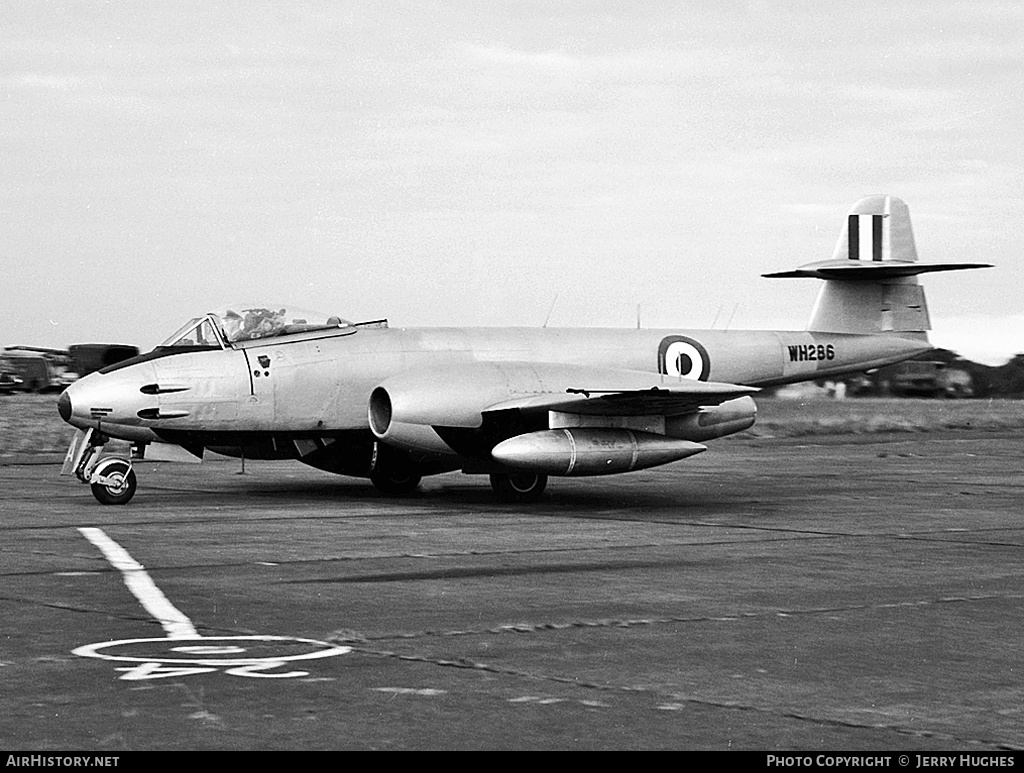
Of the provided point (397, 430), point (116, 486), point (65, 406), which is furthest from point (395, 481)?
point (65, 406)

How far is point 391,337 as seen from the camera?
18141 mm

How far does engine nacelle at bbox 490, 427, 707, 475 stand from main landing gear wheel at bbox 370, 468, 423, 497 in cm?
264

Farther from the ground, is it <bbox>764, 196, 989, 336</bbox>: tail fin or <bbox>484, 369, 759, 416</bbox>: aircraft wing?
<bbox>764, 196, 989, 336</bbox>: tail fin

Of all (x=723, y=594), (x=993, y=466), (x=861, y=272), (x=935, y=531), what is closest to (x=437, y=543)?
(x=723, y=594)

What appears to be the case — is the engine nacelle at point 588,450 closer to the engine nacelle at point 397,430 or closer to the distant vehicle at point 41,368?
the engine nacelle at point 397,430

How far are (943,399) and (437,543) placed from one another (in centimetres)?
3800

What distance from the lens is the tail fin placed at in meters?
21.5

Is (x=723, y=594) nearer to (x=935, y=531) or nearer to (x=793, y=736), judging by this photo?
(x=793, y=736)

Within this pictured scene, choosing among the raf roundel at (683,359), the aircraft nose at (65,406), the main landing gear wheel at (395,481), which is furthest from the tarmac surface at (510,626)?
the raf roundel at (683,359)

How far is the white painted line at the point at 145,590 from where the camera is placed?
7.94m

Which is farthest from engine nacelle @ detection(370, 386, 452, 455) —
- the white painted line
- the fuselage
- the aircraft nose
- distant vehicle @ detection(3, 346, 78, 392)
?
distant vehicle @ detection(3, 346, 78, 392)

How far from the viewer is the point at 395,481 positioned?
62.5 ft

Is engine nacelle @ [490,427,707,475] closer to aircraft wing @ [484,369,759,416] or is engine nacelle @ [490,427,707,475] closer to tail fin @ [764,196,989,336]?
aircraft wing @ [484,369,759,416]

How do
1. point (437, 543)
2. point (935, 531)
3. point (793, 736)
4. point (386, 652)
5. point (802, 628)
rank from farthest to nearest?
point (935, 531) → point (437, 543) → point (802, 628) → point (386, 652) → point (793, 736)
